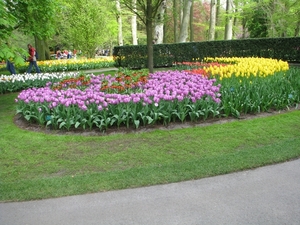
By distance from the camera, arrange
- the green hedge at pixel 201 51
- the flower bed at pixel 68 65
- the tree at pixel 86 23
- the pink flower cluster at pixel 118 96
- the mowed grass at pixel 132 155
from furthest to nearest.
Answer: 1. the tree at pixel 86 23
2. the flower bed at pixel 68 65
3. the green hedge at pixel 201 51
4. the pink flower cluster at pixel 118 96
5. the mowed grass at pixel 132 155

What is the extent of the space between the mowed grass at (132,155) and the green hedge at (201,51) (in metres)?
10.7

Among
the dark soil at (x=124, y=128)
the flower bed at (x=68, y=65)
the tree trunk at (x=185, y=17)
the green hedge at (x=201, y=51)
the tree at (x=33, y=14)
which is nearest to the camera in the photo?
the dark soil at (x=124, y=128)

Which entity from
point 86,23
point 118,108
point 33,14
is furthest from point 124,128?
point 86,23

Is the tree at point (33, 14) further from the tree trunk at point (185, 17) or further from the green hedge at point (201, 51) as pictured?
the tree trunk at point (185, 17)

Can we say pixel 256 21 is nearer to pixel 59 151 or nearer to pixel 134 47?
pixel 134 47

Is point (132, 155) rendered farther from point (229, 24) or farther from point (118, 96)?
point (229, 24)

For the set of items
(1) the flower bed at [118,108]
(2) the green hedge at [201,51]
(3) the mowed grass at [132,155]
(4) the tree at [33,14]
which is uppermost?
(4) the tree at [33,14]

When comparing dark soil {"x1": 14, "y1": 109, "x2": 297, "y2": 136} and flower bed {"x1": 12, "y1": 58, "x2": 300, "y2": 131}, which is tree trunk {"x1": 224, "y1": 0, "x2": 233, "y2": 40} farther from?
dark soil {"x1": 14, "y1": 109, "x2": 297, "y2": 136}

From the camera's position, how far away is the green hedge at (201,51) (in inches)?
615

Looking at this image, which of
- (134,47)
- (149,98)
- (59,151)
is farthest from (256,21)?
(59,151)

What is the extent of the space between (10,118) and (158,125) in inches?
142

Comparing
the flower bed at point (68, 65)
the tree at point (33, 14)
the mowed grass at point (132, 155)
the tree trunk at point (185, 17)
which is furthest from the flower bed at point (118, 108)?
the tree trunk at point (185, 17)

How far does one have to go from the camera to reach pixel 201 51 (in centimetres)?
1647

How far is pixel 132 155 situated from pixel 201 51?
13.2m
